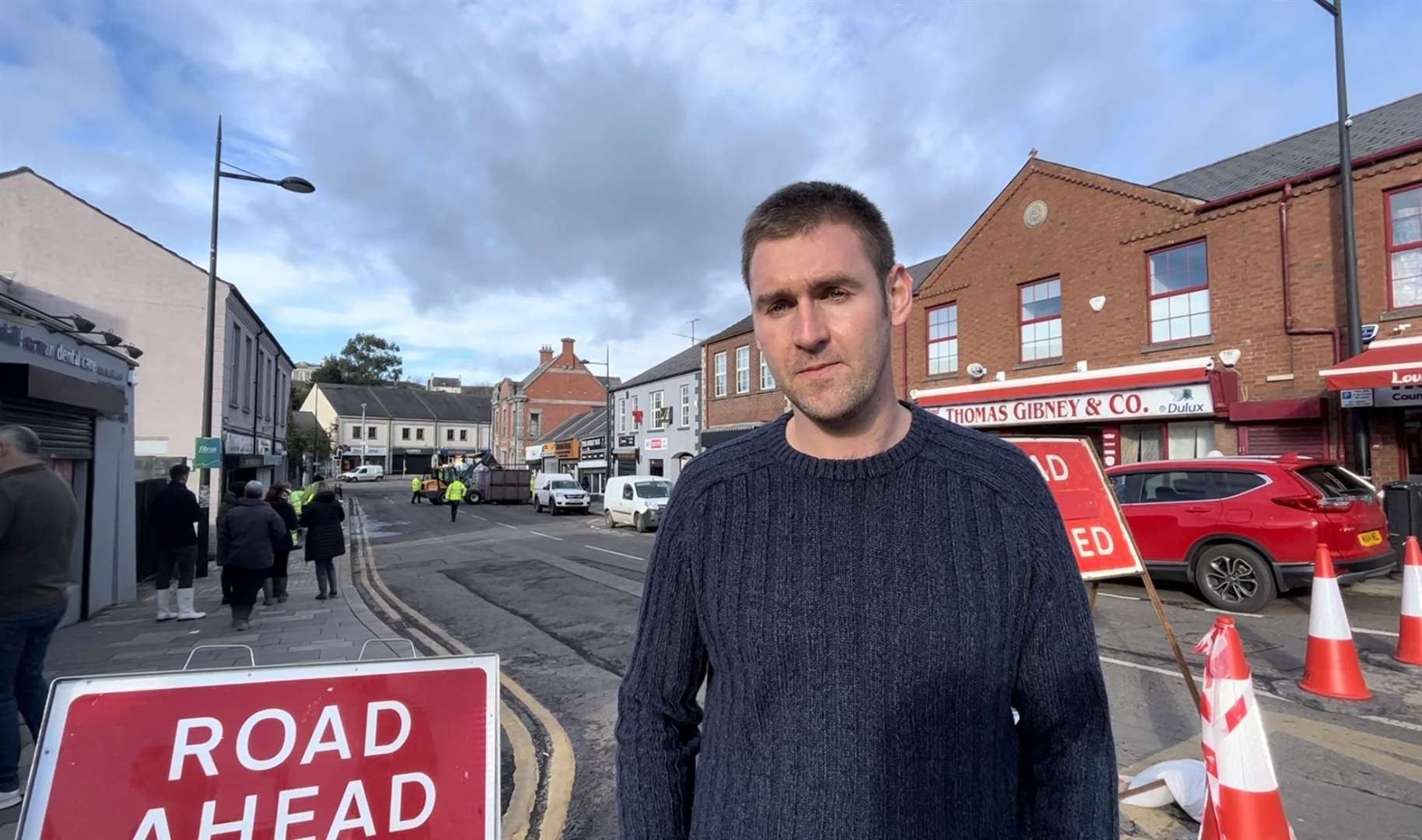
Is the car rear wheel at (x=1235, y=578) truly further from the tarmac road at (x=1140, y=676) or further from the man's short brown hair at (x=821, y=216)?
the man's short brown hair at (x=821, y=216)

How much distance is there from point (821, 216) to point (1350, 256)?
13.7m

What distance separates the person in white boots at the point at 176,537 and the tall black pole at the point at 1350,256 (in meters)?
16.5

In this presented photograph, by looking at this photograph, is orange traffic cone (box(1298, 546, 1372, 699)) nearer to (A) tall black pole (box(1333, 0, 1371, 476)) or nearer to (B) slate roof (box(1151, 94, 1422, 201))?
(A) tall black pole (box(1333, 0, 1371, 476))

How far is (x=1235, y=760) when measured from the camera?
289 centimetres

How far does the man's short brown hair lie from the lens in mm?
1382

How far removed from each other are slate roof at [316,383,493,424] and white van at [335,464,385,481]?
27.3 feet

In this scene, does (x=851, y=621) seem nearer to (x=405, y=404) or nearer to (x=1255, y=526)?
(x=1255, y=526)

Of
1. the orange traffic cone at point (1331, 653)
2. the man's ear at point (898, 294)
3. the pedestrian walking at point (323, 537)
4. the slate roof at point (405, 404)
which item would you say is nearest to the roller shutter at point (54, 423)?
the pedestrian walking at point (323, 537)

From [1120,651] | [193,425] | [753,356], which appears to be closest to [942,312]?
[753,356]

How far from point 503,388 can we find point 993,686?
67.2 meters

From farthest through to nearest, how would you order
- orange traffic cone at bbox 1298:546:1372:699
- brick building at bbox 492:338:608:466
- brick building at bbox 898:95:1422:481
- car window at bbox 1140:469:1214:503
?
brick building at bbox 492:338:608:466 < brick building at bbox 898:95:1422:481 < car window at bbox 1140:469:1214:503 < orange traffic cone at bbox 1298:546:1372:699

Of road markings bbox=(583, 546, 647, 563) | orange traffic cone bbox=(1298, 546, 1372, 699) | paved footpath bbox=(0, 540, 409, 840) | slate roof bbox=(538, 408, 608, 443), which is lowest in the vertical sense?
road markings bbox=(583, 546, 647, 563)

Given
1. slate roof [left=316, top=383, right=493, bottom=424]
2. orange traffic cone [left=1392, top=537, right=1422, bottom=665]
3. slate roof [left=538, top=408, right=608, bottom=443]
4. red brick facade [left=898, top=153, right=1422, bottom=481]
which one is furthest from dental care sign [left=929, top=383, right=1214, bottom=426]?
slate roof [left=316, top=383, right=493, bottom=424]

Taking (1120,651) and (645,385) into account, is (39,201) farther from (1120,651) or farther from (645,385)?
(1120,651)
